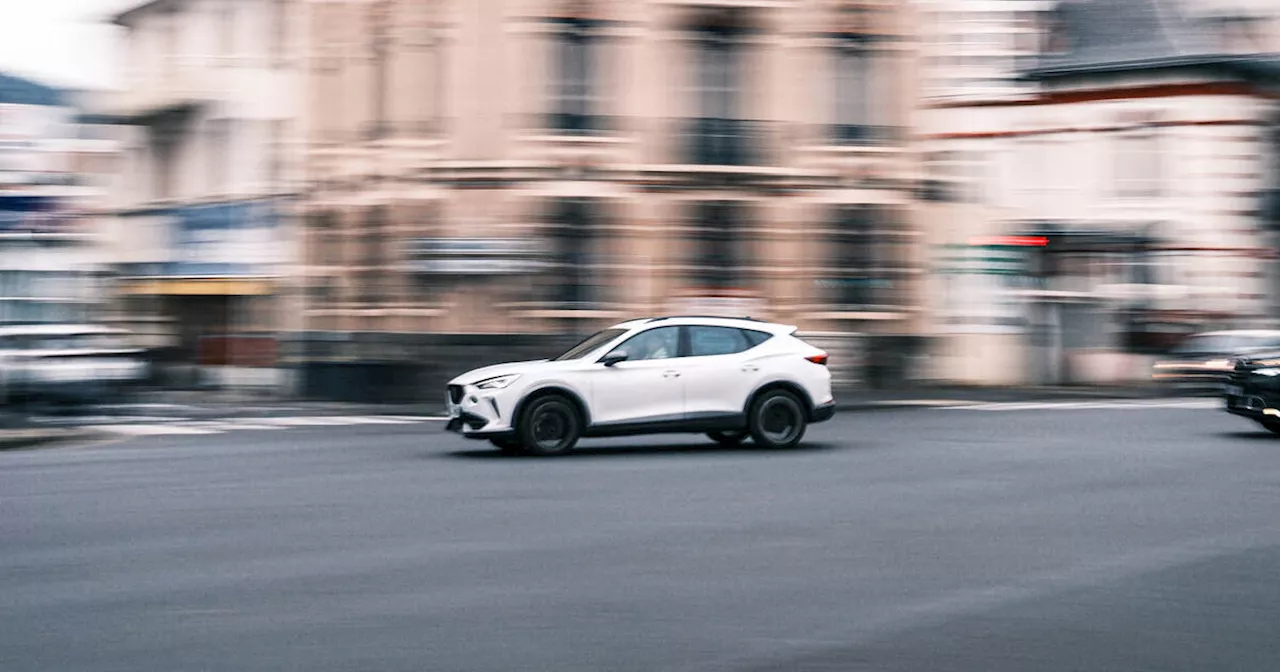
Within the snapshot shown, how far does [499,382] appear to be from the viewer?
1788 cm

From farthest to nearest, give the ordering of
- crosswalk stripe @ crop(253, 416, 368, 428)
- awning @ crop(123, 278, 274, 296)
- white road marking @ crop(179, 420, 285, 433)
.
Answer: awning @ crop(123, 278, 274, 296)
crosswalk stripe @ crop(253, 416, 368, 428)
white road marking @ crop(179, 420, 285, 433)

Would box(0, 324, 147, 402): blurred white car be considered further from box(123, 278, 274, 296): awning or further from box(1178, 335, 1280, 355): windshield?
box(1178, 335, 1280, 355): windshield

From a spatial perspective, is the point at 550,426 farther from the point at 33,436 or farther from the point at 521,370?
the point at 33,436

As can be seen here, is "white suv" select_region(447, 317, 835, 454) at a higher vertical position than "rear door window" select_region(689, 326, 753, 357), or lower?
lower

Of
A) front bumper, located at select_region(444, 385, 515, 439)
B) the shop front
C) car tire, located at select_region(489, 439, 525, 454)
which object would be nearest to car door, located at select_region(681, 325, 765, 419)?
car tire, located at select_region(489, 439, 525, 454)

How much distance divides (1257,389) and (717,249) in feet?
50.0

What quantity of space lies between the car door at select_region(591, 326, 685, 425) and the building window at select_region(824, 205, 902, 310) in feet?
56.4

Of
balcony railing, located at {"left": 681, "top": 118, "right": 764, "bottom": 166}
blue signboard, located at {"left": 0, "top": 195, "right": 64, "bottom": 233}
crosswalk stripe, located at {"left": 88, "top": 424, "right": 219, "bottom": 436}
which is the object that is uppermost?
balcony railing, located at {"left": 681, "top": 118, "right": 764, "bottom": 166}

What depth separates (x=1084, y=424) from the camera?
993 inches

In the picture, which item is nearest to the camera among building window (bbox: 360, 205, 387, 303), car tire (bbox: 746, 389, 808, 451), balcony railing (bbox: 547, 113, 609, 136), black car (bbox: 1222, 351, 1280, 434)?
car tire (bbox: 746, 389, 808, 451)

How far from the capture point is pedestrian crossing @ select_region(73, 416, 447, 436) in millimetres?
24391

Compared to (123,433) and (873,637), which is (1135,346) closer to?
(123,433)

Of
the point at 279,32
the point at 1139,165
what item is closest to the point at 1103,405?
the point at 1139,165

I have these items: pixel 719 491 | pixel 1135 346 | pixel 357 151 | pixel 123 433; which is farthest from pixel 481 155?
pixel 719 491
